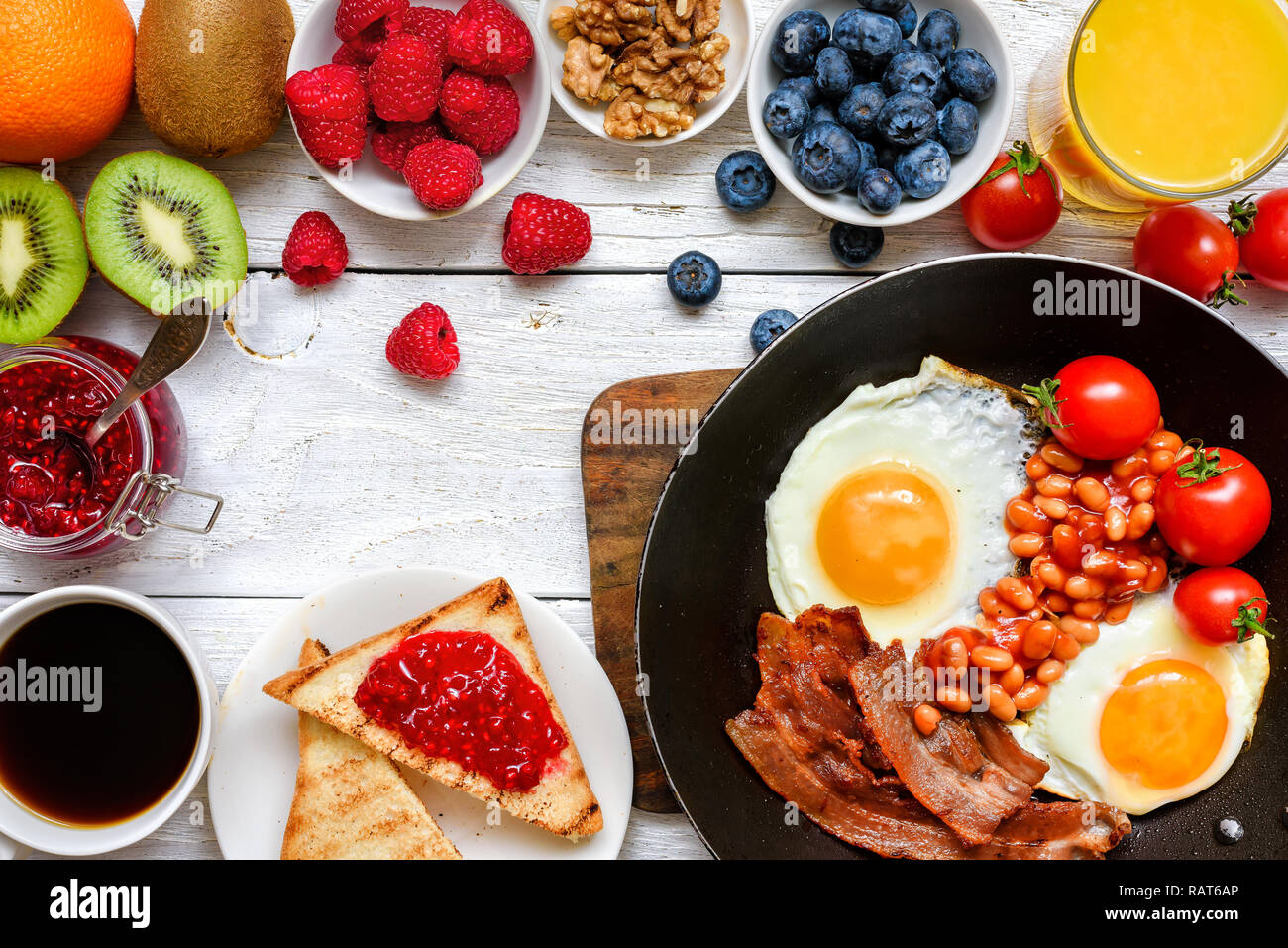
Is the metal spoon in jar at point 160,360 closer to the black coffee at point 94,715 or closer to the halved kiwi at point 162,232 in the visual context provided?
the halved kiwi at point 162,232

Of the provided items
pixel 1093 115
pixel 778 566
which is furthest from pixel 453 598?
pixel 1093 115

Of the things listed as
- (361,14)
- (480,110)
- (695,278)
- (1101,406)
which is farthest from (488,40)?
(1101,406)

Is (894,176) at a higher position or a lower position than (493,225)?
higher

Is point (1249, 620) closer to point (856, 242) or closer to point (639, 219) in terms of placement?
point (856, 242)

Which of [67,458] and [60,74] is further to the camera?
[67,458]
